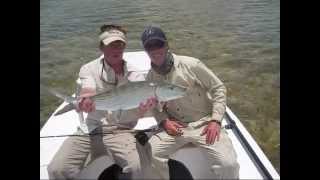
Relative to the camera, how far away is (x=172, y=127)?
8.59 feet

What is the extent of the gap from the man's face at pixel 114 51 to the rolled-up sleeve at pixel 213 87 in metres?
0.49

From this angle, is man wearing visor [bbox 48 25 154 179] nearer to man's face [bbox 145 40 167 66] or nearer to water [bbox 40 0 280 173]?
man's face [bbox 145 40 167 66]

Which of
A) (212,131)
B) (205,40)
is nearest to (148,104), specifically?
(212,131)

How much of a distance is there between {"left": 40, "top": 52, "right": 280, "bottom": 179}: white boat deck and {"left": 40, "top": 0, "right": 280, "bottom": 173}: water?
0.26 metres

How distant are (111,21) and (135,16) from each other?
280 millimetres

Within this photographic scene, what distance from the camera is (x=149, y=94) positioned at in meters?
2.51

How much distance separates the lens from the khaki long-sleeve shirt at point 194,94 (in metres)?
2.62

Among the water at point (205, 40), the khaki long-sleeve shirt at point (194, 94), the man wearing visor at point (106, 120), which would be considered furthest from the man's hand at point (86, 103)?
the water at point (205, 40)

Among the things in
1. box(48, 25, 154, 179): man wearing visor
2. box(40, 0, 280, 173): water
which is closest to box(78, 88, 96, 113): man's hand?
box(48, 25, 154, 179): man wearing visor

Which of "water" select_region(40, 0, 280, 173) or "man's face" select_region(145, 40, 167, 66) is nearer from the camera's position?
"man's face" select_region(145, 40, 167, 66)

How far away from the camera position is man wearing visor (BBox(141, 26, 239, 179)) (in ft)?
8.34

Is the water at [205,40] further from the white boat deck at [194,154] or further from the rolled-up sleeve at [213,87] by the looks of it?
the rolled-up sleeve at [213,87]

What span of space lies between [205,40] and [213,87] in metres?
1.95
